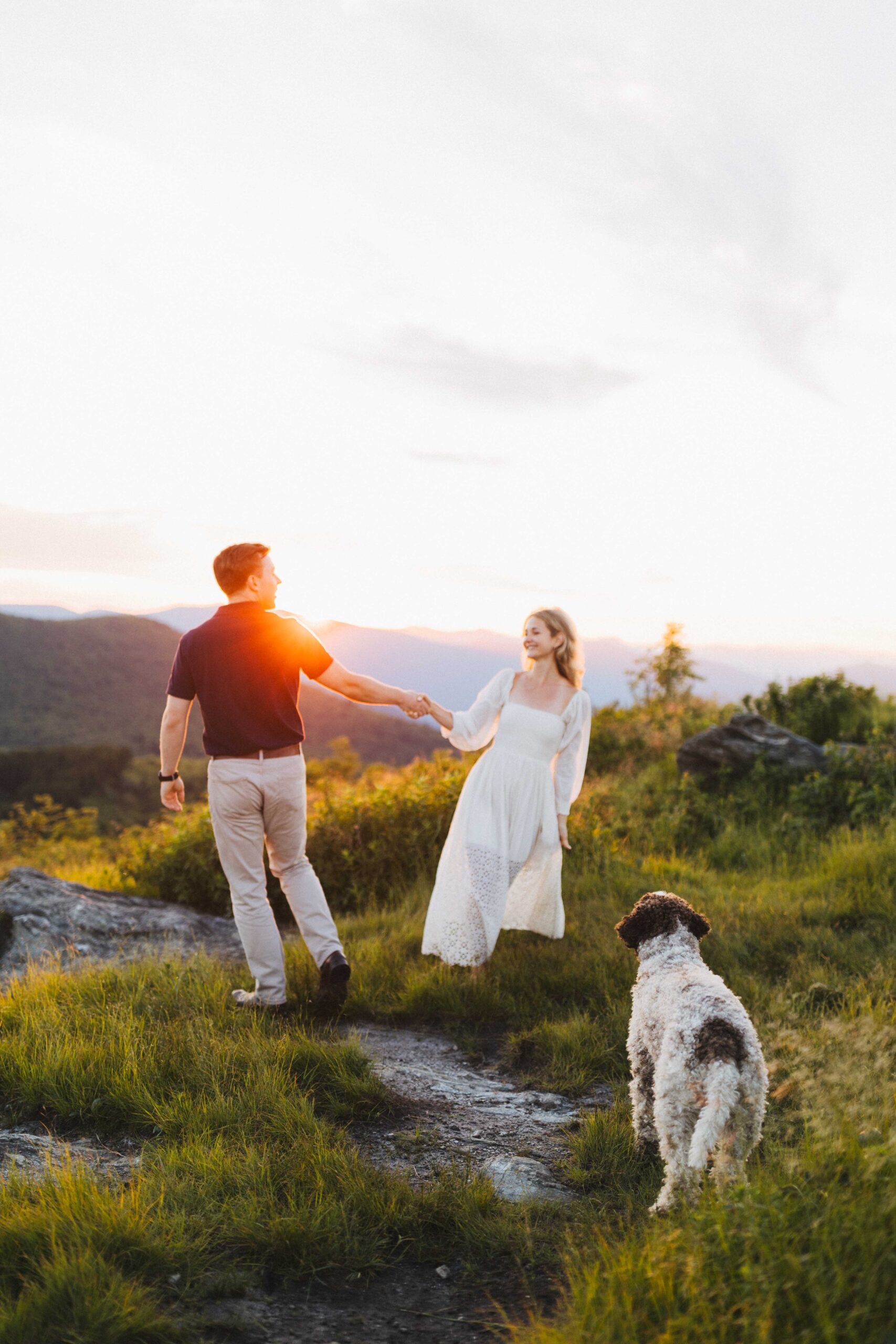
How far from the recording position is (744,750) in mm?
9445

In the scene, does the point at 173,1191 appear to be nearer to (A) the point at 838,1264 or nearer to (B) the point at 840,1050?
(A) the point at 838,1264

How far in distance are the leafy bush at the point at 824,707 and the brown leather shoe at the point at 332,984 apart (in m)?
7.73

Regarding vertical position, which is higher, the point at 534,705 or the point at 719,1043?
the point at 534,705

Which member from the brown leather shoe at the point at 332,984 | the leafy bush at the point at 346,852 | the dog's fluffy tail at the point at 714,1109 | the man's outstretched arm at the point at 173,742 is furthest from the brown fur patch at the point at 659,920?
the leafy bush at the point at 346,852

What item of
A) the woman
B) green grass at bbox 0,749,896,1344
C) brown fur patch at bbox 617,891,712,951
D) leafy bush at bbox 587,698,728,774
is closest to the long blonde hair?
the woman

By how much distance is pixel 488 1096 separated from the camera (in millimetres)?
4453

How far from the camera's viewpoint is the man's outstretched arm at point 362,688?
539cm

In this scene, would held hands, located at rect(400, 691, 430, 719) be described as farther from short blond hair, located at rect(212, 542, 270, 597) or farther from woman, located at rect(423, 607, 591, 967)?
short blond hair, located at rect(212, 542, 270, 597)

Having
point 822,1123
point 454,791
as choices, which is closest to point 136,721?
point 454,791

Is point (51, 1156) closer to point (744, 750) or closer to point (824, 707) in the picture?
point (744, 750)

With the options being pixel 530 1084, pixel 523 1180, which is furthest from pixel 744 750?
pixel 523 1180

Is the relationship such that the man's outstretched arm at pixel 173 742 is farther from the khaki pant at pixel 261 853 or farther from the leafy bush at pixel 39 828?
the leafy bush at pixel 39 828

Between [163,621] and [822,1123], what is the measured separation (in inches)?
6243

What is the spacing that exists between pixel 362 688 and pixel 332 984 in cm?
181
